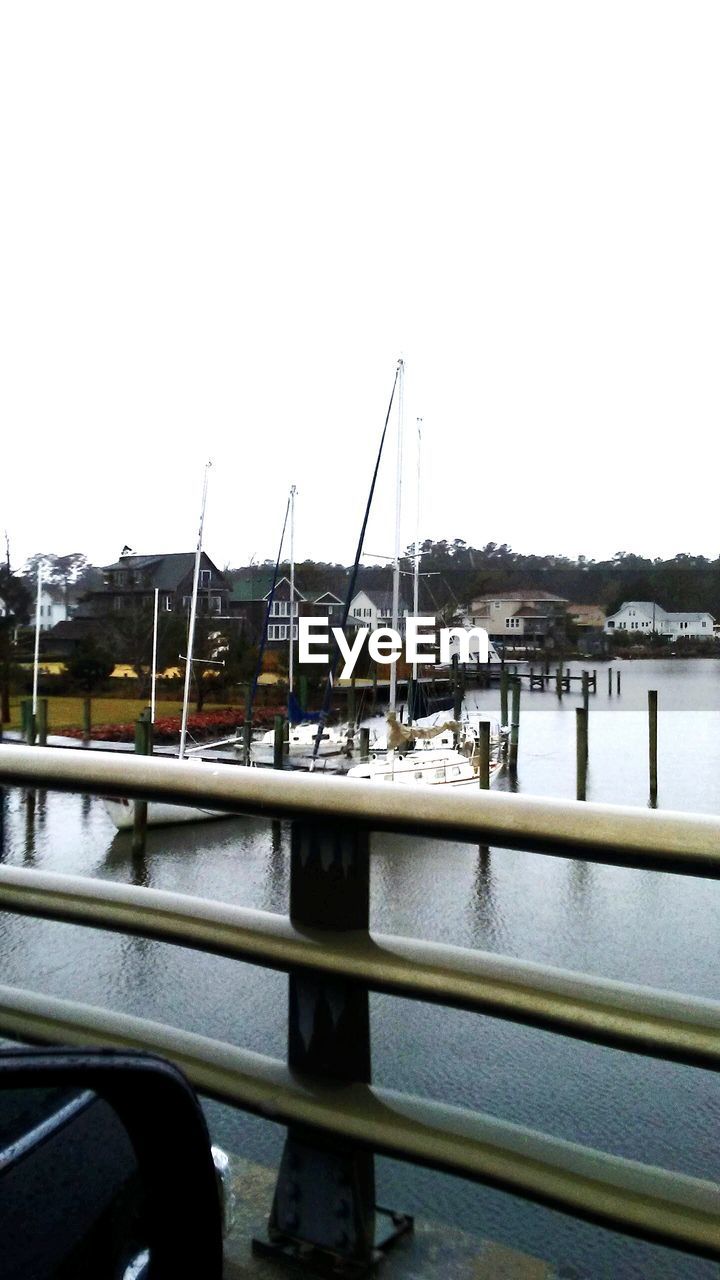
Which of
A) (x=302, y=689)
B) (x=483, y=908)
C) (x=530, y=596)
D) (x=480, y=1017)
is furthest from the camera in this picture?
(x=530, y=596)

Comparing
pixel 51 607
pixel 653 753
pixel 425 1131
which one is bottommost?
pixel 653 753

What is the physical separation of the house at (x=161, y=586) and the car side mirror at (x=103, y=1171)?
112 ft

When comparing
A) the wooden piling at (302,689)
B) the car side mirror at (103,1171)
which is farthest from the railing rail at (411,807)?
the wooden piling at (302,689)

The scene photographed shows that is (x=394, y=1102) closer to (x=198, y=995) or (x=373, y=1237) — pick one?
(x=373, y=1237)

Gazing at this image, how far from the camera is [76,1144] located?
91 centimetres

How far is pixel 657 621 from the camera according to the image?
50062 mm

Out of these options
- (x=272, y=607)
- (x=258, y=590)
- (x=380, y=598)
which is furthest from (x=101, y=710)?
(x=380, y=598)

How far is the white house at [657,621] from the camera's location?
50.2 m

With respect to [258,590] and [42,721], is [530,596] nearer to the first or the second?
[258,590]

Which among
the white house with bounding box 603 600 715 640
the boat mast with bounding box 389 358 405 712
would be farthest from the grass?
the white house with bounding box 603 600 715 640

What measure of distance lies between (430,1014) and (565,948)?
2.26 meters

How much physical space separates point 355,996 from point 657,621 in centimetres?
5036

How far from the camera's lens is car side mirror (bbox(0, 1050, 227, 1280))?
0.84 metres

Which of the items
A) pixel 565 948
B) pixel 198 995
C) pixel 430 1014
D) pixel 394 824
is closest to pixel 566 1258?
pixel 394 824
